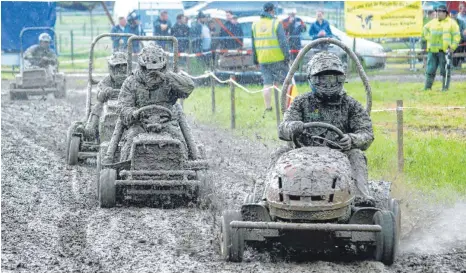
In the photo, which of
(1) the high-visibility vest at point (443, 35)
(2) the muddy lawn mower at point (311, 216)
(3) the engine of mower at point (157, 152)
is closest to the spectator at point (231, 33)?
(1) the high-visibility vest at point (443, 35)

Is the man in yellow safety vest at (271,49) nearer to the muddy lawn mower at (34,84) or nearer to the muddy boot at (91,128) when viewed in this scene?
the muddy boot at (91,128)

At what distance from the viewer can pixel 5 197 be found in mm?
11406

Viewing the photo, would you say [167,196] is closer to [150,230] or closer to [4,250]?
[150,230]

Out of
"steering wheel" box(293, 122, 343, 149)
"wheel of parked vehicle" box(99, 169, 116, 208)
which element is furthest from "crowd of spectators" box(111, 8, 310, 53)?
"steering wheel" box(293, 122, 343, 149)

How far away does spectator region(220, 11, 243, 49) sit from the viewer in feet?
84.1

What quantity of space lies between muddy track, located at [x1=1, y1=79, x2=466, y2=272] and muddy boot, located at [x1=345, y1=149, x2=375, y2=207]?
0.55 meters

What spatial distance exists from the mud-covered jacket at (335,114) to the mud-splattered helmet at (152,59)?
2903 millimetres

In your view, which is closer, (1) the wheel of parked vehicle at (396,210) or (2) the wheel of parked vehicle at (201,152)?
(1) the wheel of parked vehicle at (396,210)

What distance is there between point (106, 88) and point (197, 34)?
11.8 metres

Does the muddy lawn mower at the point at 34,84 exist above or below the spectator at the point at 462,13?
below

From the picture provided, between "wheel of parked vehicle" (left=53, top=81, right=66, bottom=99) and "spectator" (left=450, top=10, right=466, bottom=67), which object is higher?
"spectator" (left=450, top=10, right=466, bottom=67)

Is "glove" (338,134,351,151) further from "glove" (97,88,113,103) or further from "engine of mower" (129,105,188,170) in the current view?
"glove" (97,88,113,103)

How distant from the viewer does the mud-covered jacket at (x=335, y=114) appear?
884 centimetres

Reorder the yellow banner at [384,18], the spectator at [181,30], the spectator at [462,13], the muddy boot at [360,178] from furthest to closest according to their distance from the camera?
the spectator at [181,30] → the spectator at [462,13] → the yellow banner at [384,18] → the muddy boot at [360,178]
